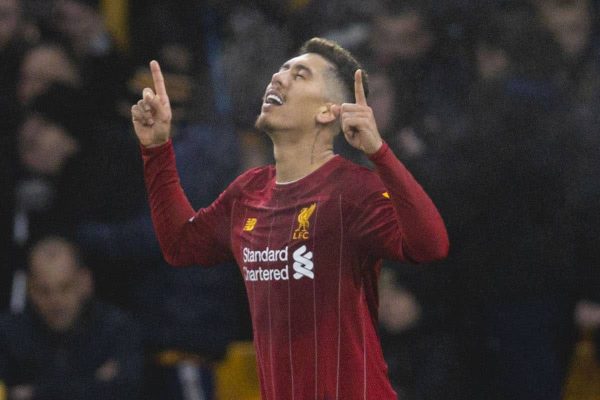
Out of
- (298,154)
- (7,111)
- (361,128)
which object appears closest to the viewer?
(361,128)

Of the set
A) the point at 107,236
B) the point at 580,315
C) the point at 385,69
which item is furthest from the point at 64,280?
the point at 580,315

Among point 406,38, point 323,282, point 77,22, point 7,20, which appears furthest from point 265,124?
point 77,22

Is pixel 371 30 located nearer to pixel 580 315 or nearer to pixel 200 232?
pixel 580 315

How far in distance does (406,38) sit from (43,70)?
1.87 m

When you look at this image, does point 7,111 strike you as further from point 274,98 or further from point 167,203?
point 274,98

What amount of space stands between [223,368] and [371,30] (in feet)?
5.73

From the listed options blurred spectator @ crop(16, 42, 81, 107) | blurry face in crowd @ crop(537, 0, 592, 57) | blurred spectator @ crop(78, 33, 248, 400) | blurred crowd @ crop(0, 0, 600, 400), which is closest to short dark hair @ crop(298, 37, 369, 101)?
blurred crowd @ crop(0, 0, 600, 400)

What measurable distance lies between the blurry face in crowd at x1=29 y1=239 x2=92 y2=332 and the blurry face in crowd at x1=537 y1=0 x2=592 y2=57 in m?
2.42

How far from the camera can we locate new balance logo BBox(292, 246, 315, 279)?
13.9ft

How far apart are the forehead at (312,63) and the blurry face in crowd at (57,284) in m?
1.96

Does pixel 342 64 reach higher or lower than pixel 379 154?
higher

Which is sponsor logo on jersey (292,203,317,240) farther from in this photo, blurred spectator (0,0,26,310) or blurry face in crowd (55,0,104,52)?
blurry face in crowd (55,0,104,52)

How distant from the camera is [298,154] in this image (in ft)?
14.6

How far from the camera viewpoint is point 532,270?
19.1 ft
